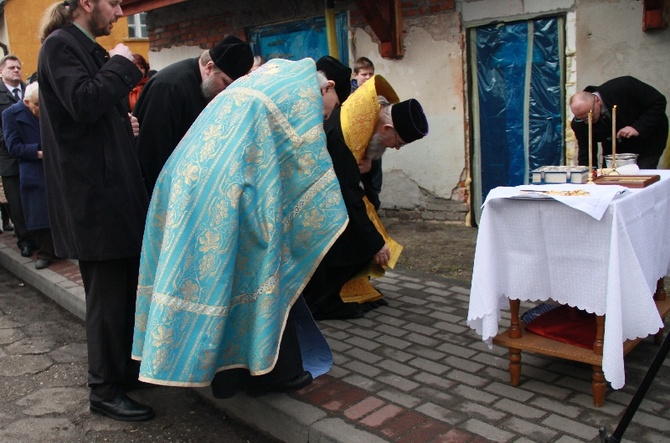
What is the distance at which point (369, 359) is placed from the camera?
3.86 m

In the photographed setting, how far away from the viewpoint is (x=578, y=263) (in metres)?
3.06

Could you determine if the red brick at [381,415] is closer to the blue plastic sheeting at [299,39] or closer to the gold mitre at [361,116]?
the gold mitre at [361,116]

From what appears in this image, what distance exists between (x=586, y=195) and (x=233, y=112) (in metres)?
1.61

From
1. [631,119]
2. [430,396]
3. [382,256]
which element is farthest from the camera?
[631,119]

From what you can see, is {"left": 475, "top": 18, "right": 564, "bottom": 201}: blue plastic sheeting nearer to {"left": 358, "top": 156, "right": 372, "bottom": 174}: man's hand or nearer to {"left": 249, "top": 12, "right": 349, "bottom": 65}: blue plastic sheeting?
{"left": 249, "top": 12, "right": 349, "bottom": 65}: blue plastic sheeting

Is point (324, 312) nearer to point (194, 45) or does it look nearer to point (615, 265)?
point (615, 265)

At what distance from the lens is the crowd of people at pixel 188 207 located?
9.56 ft

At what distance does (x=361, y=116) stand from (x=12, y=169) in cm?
428

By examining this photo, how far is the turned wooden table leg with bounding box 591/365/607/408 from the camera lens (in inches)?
121

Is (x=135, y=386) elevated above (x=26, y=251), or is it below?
below

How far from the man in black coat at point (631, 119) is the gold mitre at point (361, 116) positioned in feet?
5.96

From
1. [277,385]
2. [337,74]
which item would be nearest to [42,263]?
[337,74]

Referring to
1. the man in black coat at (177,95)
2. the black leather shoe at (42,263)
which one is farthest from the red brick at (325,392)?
the black leather shoe at (42,263)

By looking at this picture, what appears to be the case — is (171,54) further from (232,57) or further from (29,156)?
(232,57)
